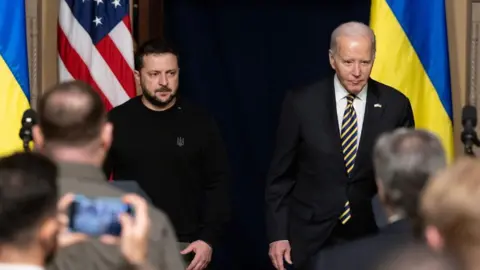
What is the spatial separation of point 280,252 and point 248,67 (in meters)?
1.86

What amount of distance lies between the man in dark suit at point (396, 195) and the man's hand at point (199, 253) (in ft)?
5.87

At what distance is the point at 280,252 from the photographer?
15.1 feet

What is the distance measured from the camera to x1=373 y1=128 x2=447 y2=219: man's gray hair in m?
2.75

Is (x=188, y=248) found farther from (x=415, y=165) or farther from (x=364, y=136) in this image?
(x=415, y=165)

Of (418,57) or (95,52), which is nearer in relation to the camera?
(418,57)

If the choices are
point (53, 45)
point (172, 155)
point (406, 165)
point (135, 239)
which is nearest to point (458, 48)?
point (172, 155)

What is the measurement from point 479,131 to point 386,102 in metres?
1.52

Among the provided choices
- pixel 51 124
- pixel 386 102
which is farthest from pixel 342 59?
pixel 51 124

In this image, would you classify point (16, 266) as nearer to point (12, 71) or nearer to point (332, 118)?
point (332, 118)

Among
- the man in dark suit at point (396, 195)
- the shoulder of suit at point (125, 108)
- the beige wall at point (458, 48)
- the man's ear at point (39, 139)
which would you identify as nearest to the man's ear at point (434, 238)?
the man in dark suit at point (396, 195)

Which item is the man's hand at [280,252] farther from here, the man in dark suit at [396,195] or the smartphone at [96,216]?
the smartphone at [96,216]

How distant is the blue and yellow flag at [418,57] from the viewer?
17.7 feet

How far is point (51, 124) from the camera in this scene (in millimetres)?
2752

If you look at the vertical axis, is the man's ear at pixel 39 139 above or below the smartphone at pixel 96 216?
above
